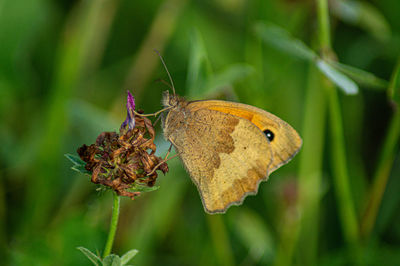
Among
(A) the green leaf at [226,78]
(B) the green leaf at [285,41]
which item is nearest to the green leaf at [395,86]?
(B) the green leaf at [285,41]

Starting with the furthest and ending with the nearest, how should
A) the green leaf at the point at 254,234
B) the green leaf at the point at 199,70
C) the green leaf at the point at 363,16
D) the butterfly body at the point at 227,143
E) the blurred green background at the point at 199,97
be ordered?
the green leaf at the point at 363,16
the green leaf at the point at 254,234
the blurred green background at the point at 199,97
the green leaf at the point at 199,70
the butterfly body at the point at 227,143

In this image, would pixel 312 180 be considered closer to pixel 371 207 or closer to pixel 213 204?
pixel 371 207

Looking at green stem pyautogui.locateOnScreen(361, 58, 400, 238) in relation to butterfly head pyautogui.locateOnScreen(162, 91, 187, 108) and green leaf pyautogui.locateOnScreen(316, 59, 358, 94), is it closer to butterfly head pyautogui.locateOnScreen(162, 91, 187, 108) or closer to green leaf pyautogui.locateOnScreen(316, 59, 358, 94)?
green leaf pyautogui.locateOnScreen(316, 59, 358, 94)

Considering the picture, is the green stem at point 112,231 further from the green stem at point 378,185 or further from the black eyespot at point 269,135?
the green stem at point 378,185

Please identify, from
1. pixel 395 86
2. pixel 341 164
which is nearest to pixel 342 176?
pixel 341 164

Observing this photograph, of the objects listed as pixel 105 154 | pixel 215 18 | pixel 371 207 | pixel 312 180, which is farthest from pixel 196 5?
pixel 105 154

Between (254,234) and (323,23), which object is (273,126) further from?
(254,234)
